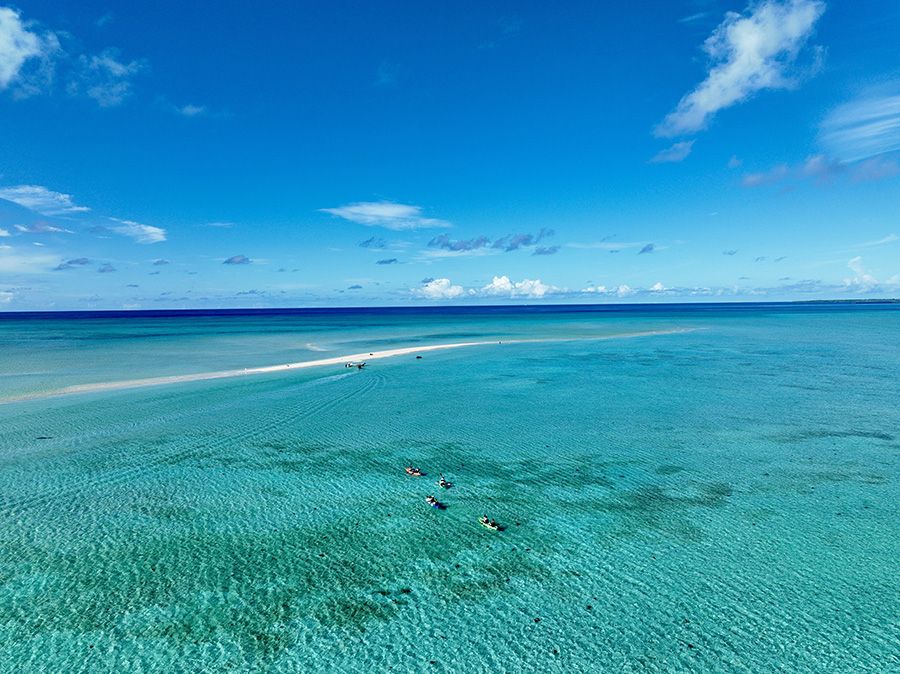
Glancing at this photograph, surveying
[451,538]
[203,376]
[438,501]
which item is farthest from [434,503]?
[203,376]

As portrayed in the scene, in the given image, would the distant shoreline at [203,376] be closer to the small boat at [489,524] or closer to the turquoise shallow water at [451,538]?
the turquoise shallow water at [451,538]

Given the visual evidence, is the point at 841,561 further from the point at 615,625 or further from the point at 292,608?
the point at 292,608

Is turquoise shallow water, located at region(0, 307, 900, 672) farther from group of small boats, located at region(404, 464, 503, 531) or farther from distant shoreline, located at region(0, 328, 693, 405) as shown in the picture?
distant shoreline, located at region(0, 328, 693, 405)

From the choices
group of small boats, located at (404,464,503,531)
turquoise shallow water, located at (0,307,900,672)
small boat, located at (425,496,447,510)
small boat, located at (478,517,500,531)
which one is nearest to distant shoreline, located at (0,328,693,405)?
turquoise shallow water, located at (0,307,900,672)

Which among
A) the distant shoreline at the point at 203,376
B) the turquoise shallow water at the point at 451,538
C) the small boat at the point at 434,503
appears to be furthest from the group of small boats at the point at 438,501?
the distant shoreline at the point at 203,376

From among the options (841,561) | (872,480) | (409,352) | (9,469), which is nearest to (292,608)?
(841,561)

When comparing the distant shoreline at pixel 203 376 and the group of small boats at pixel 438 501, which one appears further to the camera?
the distant shoreline at pixel 203 376
